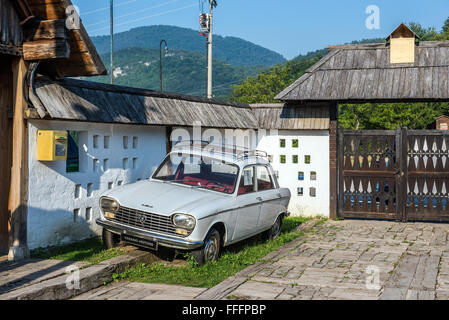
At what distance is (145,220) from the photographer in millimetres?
7531

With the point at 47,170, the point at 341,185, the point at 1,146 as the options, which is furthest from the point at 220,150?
the point at 341,185

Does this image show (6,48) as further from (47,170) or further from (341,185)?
(341,185)

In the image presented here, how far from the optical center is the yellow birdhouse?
13.0 metres

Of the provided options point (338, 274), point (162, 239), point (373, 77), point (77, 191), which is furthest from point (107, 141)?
point (373, 77)

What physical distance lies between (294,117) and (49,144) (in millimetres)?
7259

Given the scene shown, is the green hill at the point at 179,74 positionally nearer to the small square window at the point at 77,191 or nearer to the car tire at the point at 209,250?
the small square window at the point at 77,191

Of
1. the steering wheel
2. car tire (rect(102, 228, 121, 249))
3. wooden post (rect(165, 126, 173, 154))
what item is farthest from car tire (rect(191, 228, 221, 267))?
wooden post (rect(165, 126, 173, 154))

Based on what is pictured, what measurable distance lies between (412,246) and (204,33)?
18.8 meters

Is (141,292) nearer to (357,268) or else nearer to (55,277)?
(55,277)

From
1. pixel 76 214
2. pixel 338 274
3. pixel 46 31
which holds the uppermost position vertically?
pixel 46 31

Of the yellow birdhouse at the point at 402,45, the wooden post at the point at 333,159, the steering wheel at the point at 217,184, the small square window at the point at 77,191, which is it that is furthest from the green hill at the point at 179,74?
the steering wheel at the point at 217,184

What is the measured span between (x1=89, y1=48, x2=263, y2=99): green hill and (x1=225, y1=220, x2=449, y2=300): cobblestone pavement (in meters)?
114

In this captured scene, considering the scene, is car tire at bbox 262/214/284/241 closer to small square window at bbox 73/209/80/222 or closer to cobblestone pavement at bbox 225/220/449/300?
cobblestone pavement at bbox 225/220/449/300
